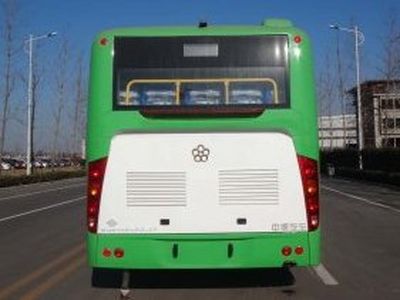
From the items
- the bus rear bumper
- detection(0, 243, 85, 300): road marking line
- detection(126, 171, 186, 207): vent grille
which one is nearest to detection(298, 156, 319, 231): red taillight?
the bus rear bumper

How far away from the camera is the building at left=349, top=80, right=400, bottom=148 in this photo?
56.2m

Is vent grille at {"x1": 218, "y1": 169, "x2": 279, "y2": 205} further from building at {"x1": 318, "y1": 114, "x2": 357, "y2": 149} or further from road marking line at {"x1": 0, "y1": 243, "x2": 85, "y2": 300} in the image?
building at {"x1": 318, "y1": 114, "x2": 357, "y2": 149}

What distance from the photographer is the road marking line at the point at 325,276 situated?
10367 mm

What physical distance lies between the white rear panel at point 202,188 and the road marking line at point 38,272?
1.88m

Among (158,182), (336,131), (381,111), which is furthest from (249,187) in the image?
(336,131)

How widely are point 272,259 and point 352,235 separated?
25.3ft

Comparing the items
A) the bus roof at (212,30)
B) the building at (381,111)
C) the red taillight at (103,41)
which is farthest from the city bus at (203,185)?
the building at (381,111)

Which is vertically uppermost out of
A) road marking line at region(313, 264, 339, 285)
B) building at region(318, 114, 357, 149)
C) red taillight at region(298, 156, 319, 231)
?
building at region(318, 114, 357, 149)

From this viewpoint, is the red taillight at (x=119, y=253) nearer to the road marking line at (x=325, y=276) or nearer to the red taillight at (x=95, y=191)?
the red taillight at (x=95, y=191)

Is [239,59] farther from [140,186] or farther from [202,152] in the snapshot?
[140,186]

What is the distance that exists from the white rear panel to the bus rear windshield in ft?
1.57

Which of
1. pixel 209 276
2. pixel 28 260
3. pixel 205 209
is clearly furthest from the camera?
pixel 28 260

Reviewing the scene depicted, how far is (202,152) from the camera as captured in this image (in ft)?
29.3

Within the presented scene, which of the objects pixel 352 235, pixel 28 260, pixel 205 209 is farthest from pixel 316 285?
pixel 352 235
